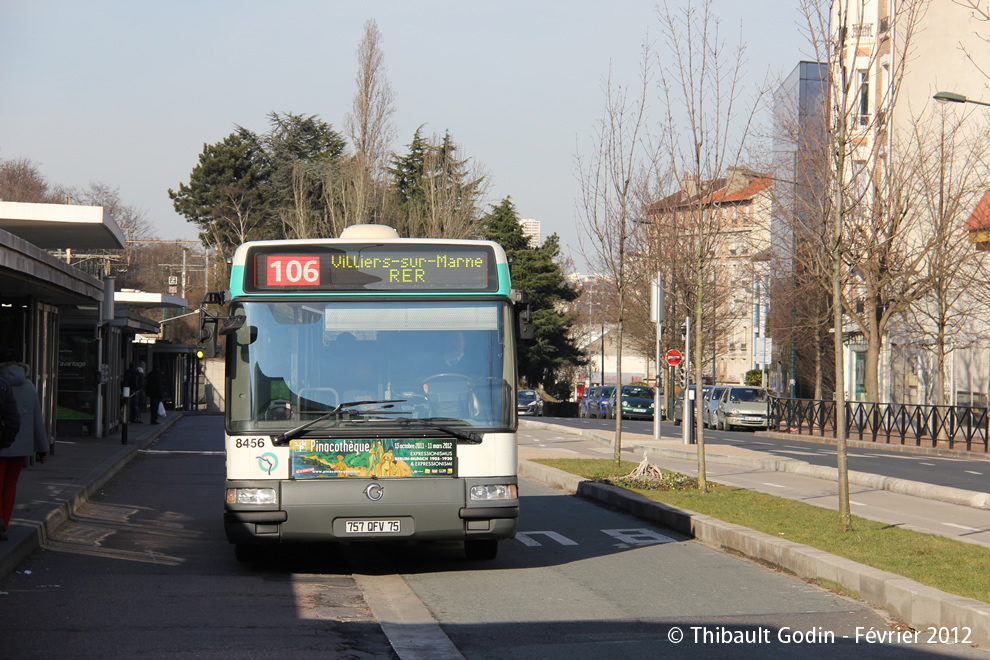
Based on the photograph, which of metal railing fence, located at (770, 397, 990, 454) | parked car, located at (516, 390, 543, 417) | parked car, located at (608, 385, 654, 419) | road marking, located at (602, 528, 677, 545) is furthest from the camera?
parked car, located at (516, 390, 543, 417)

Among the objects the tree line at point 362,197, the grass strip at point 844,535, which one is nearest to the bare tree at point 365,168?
the tree line at point 362,197

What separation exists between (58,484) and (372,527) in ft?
25.0

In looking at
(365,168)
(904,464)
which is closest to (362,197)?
(365,168)

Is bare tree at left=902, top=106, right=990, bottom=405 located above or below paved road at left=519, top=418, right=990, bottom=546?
above

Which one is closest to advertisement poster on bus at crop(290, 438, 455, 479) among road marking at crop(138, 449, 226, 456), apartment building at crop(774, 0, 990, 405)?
road marking at crop(138, 449, 226, 456)

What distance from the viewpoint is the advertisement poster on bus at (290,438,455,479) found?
28.8 feet

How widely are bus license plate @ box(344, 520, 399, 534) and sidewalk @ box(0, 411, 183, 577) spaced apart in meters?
2.76

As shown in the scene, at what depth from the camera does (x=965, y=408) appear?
98.9ft

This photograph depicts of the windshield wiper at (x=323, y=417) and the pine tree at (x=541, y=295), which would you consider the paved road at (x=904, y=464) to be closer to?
the windshield wiper at (x=323, y=417)

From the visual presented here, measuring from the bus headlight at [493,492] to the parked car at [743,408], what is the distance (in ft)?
107

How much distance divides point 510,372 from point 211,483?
9.51 metres

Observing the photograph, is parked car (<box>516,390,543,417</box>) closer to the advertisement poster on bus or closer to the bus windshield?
the bus windshield

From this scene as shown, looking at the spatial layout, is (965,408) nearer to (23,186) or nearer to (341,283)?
(341,283)

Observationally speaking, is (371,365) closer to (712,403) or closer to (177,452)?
(177,452)
